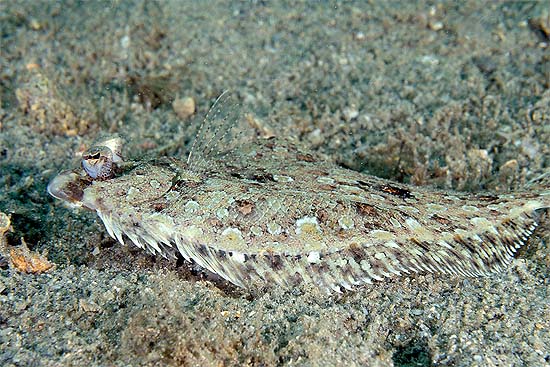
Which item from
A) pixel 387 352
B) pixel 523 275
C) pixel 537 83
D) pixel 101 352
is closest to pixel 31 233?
pixel 101 352

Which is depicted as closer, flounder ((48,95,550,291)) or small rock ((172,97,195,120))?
flounder ((48,95,550,291))

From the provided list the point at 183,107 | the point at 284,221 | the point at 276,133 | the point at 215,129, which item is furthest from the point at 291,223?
the point at 183,107

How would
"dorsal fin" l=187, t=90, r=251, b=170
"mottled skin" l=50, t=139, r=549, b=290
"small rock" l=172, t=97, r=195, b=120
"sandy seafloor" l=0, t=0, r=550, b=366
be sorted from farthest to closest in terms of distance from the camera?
"small rock" l=172, t=97, r=195, b=120 < "dorsal fin" l=187, t=90, r=251, b=170 < "mottled skin" l=50, t=139, r=549, b=290 < "sandy seafloor" l=0, t=0, r=550, b=366

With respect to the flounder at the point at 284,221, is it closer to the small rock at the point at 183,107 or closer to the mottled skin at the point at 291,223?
the mottled skin at the point at 291,223

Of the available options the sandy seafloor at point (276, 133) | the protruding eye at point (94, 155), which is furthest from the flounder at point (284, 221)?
the sandy seafloor at point (276, 133)

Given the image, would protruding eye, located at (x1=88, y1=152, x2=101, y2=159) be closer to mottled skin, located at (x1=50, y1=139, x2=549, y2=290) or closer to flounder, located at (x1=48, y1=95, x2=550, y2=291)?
flounder, located at (x1=48, y1=95, x2=550, y2=291)

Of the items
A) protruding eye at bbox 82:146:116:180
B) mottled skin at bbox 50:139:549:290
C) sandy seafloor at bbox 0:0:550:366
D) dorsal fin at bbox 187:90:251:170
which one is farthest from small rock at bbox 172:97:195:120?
protruding eye at bbox 82:146:116:180
